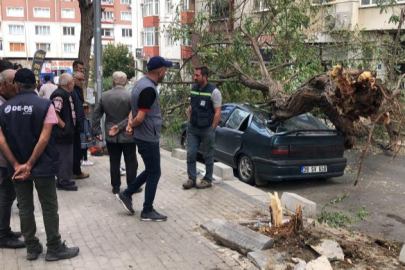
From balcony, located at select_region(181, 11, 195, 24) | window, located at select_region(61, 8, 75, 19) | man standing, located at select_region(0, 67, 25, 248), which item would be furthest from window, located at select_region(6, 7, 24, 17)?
man standing, located at select_region(0, 67, 25, 248)

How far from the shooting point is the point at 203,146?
729cm

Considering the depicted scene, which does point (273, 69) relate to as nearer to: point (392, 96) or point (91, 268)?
point (392, 96)

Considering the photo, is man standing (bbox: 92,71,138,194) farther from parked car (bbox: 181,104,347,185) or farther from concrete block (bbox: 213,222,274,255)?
parked car (bbox: 181,104,347,185)

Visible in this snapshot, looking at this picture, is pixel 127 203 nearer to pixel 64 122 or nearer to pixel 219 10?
pixel 64 122

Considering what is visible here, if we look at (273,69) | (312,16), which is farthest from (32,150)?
(312,16)

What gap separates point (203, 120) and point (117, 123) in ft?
4.63

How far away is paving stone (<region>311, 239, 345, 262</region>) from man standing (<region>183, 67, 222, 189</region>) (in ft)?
9.78

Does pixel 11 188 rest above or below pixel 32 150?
below

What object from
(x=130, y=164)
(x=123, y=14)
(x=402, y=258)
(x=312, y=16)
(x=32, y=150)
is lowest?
(x=402, y=258)

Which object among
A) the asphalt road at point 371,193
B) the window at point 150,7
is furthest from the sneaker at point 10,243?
the window at point 150,7

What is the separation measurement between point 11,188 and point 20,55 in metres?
66.1

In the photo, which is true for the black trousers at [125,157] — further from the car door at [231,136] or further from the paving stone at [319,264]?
the paving stone at [319,264]

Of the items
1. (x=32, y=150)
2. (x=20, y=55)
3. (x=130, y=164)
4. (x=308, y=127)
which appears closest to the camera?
(x=32, y=150)

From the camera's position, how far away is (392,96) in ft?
16.9
